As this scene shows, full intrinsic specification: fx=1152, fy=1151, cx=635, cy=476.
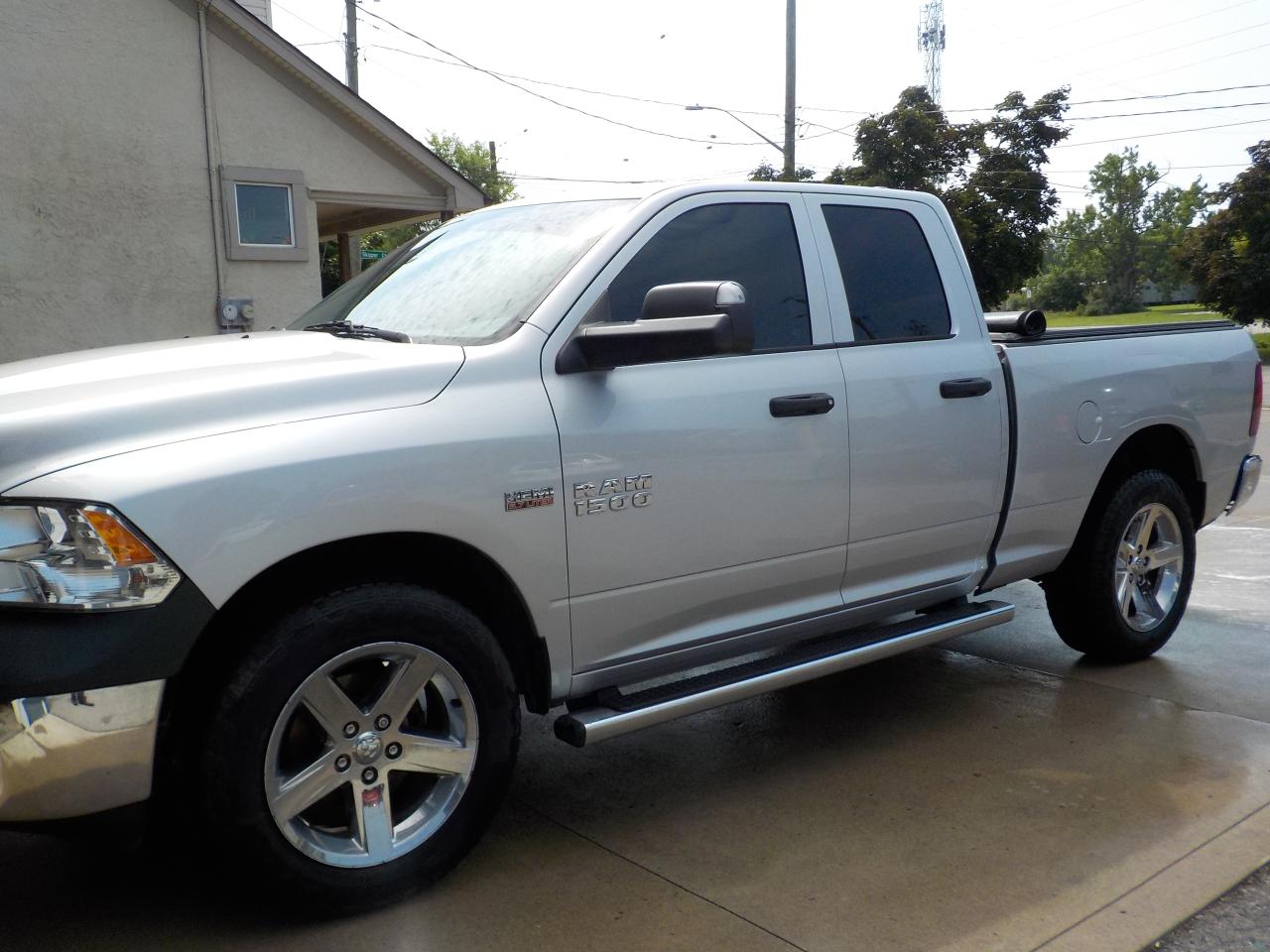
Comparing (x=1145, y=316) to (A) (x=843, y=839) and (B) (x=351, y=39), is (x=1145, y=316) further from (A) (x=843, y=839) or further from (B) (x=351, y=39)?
(A) (x=843, y=839)

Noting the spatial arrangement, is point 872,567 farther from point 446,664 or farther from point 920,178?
point 920,178

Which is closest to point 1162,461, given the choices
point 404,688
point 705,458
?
point 705,458

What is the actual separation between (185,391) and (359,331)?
905 mm

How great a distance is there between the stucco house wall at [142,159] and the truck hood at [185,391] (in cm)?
882

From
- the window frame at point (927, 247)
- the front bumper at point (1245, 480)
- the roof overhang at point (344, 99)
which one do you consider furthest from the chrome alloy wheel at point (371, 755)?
the roof overhang at point (344, 99)

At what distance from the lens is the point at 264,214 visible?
1257cm

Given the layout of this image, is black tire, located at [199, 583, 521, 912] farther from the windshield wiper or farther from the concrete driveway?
the windshield wiper

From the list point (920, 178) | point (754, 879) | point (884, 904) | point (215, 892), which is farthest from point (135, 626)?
point (920, 178)

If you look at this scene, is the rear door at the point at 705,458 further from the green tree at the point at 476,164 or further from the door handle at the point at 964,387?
the green tree at the point at 476,164

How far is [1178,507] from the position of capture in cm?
533

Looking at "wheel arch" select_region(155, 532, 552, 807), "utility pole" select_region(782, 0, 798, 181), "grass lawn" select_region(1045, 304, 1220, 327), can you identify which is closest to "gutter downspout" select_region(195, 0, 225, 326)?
"wheel arch" select_region(155, 532, 552, 807)

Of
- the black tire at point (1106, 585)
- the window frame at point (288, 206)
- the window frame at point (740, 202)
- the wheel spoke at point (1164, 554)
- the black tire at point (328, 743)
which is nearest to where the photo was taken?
the black tire at point (328, 743)

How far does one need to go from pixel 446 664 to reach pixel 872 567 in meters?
1.74

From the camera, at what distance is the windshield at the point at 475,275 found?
3523 millimetres
